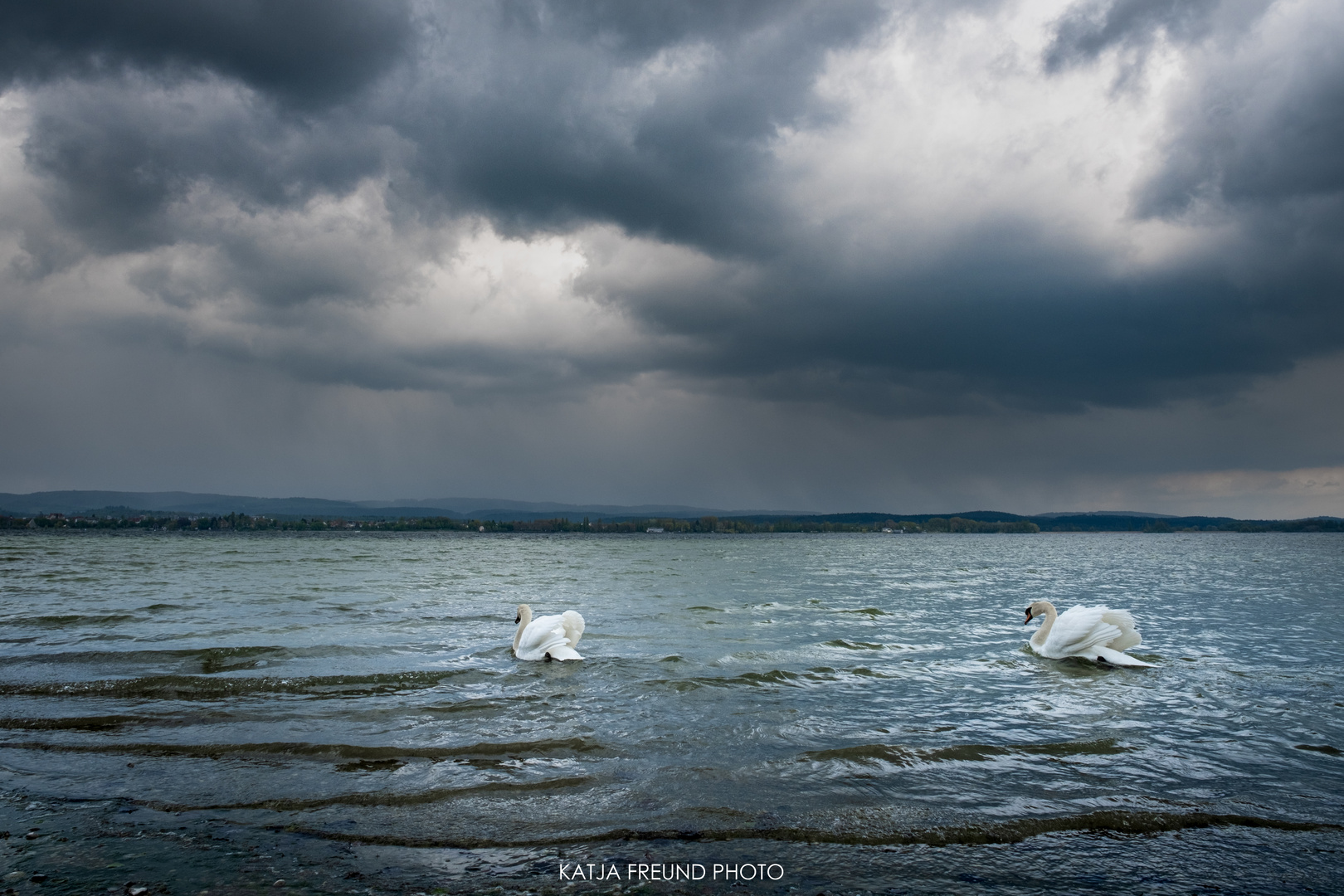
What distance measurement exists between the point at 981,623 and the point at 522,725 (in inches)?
610

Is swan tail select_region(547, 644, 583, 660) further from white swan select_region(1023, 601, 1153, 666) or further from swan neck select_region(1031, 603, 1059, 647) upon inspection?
swan neck select_region(1031, 603, 1059, 647)

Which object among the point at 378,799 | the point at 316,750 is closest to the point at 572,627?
the point at 316,750

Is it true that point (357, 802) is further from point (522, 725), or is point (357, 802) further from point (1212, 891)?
point (1212, 891)

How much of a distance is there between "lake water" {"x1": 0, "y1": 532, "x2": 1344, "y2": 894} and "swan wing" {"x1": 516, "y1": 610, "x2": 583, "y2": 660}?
553mm

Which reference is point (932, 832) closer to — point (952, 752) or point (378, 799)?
point (952, 752)

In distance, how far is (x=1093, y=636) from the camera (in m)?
14.0

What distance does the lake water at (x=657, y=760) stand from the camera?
16.2 feet

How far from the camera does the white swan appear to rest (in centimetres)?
1382

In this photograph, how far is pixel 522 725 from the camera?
8.69 meters

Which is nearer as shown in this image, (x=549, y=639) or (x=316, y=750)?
(x=316, y=750)

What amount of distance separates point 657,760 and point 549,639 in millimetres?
6441

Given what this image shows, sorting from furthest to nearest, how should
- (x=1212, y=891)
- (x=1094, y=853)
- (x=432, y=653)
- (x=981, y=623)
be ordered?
(x=981, y=623)
(x=432, y=653)
(x=1094, y=853)
(x=1212, y=891)

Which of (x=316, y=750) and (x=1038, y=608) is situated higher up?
(x=1038, y=608)

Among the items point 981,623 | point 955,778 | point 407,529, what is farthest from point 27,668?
point 407,529
